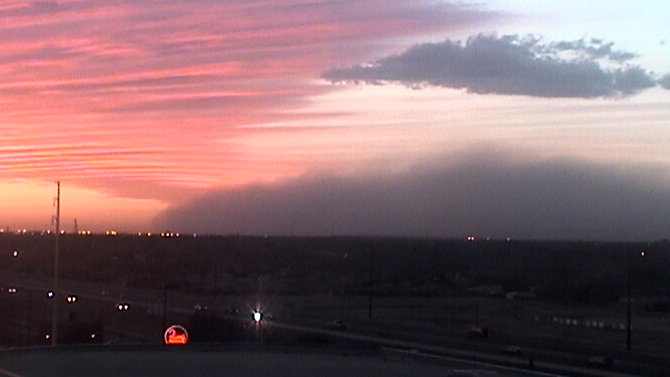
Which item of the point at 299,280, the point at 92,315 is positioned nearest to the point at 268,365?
the point at 92,315

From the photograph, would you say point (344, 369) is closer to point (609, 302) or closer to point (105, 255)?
point (609, 302)

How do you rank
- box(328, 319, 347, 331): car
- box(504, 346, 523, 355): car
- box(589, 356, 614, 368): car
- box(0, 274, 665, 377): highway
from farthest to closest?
box(328, 319, 347, 331): car, box(504, 346, 523, 355): car, box(589, 356, 614, 368): car, box(0, 274, 665, 377): highway

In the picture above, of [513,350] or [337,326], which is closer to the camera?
[513,350]

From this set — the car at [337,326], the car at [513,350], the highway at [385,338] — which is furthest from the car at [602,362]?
the car at [337,326]

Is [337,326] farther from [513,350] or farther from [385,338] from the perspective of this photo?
[513,350]

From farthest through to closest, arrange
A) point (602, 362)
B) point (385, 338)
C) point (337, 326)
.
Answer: point (337, 326)
point (385, 338)
point (602, 362)

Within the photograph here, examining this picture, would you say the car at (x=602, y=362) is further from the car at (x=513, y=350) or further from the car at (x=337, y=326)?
the car at (x=337, y=326)

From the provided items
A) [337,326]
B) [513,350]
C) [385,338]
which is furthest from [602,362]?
[337,326]

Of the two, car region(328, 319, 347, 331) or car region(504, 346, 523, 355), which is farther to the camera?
car region(328, 319, 347, 331)

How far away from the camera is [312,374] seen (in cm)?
2570

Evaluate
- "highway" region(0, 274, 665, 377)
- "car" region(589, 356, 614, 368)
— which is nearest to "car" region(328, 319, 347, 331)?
"highway" region(0, 274, 665, 377)

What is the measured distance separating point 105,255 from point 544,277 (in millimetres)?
73277

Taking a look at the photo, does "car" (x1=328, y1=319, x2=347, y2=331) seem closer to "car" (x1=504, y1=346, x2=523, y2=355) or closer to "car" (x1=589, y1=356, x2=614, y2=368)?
"car" (x1=504, y1=346, x2=523, y2=355)

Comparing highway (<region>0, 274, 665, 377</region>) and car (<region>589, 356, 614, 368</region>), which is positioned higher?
highway (<region>0, 274, 665, 377</region>)
